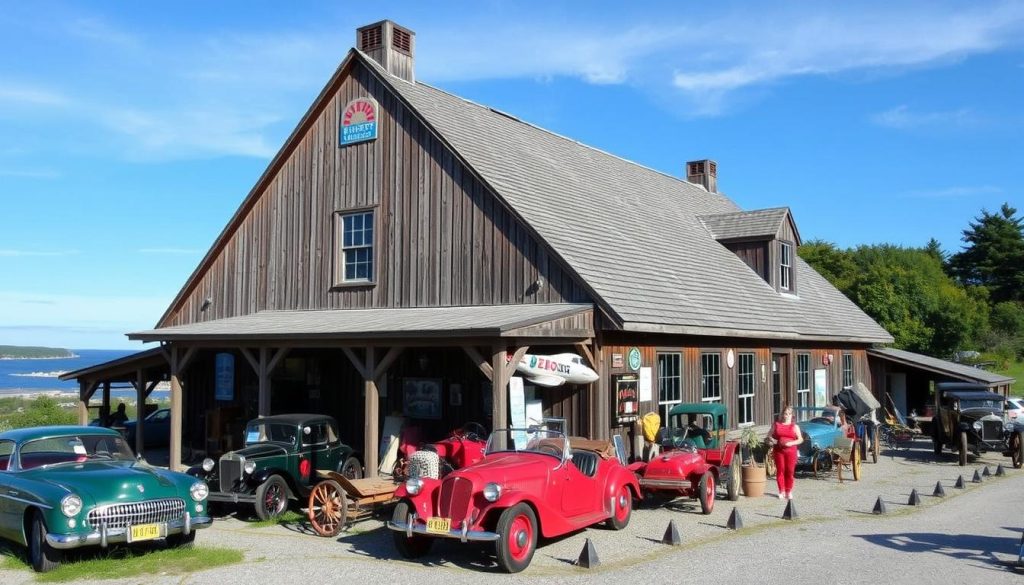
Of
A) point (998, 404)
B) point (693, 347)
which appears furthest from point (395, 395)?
point (998, 404)

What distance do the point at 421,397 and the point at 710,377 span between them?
6.21 meters

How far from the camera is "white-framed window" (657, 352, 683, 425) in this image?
17.2m

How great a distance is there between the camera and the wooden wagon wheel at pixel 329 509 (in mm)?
11602

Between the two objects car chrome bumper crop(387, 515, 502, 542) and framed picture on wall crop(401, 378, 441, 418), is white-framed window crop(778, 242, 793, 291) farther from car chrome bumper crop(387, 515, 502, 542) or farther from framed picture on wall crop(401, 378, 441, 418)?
car chrome bumper crop(387, 515, 502, 542)

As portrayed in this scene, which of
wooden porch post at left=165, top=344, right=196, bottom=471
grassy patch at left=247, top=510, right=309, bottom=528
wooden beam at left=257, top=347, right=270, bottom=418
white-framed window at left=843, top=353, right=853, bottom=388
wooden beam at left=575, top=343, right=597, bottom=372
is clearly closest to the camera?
grassy patch at left=247, top=510, right=309, bottom=528

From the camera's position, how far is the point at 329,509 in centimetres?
1168

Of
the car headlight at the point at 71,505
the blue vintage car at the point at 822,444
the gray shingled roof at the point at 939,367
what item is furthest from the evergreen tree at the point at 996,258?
the car headlight at the point at 71,505

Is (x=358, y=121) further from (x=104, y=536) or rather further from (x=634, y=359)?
(x=104, y=536)

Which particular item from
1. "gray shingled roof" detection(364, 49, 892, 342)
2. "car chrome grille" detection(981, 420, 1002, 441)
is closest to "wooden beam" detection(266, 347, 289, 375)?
"gray shingled roof" detection(364, 49, 892, 342)

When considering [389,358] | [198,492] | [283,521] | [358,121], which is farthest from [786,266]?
[198,492]

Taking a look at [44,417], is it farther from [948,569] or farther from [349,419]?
[948,569]

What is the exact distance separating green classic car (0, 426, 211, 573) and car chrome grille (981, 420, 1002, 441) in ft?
56.0

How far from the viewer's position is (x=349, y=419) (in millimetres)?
18469

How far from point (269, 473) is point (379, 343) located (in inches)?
106
